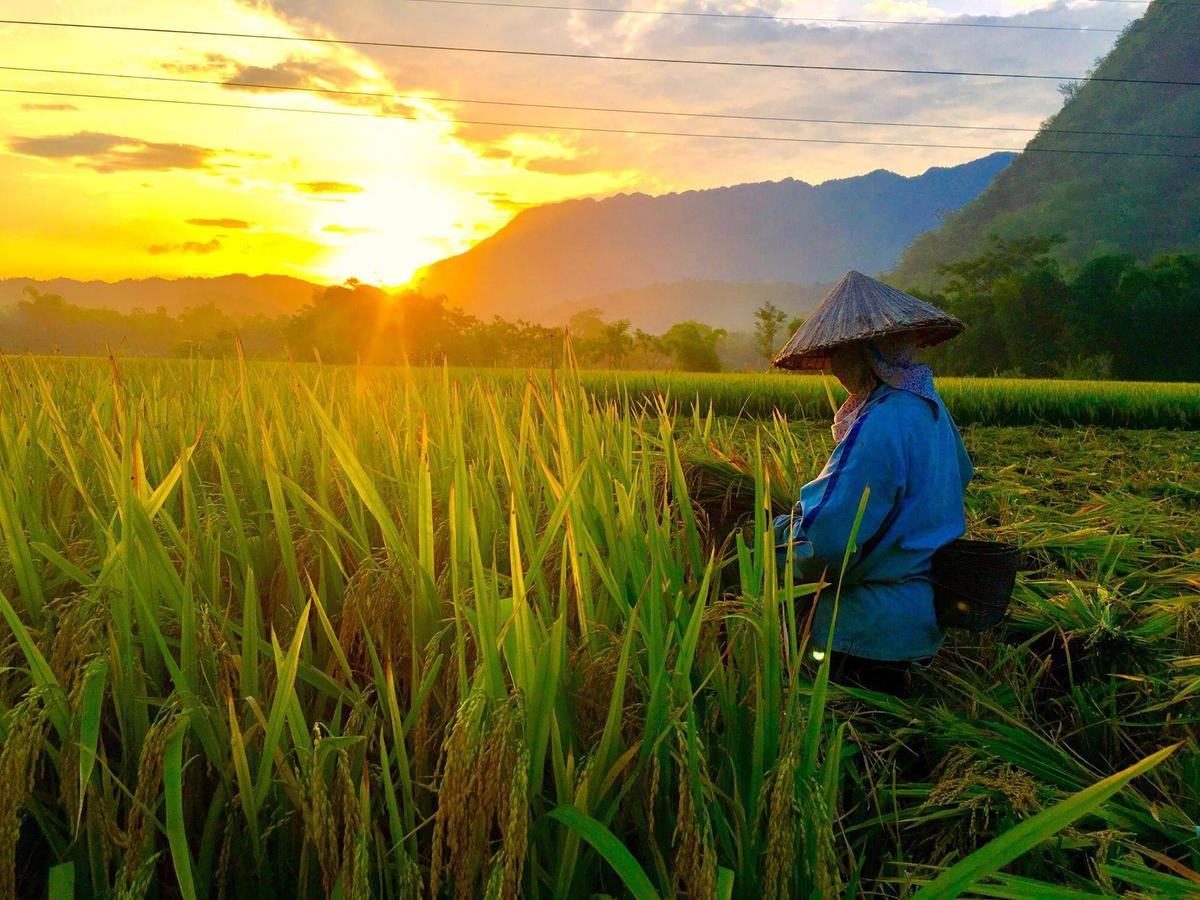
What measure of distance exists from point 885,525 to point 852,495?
0.16 m

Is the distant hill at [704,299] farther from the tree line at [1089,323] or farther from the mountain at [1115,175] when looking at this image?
the tree line at [1089,323]

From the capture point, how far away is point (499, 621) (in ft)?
3.46

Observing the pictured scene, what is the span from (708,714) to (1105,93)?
344ft

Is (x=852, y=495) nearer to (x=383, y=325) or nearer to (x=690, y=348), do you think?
(x=383, y=325)

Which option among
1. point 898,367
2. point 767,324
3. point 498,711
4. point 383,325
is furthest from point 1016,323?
point 498,711

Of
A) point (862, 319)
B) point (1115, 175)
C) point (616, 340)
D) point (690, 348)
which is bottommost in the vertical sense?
point (862, 319)

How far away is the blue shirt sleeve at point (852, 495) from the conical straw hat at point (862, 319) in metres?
0.20

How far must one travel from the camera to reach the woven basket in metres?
1.79

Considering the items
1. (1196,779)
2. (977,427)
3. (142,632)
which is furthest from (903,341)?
(977,427)

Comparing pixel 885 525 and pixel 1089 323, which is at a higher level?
pixel 1089 323

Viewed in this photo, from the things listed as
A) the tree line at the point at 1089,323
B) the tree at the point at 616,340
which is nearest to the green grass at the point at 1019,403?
the tree line at the point at 1089,323

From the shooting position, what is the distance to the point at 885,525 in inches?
73.7

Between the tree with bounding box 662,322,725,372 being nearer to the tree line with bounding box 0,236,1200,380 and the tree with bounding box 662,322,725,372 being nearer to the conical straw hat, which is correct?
the tree line with bounding box 0,236,1200,380

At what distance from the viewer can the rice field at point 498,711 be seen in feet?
2.84
